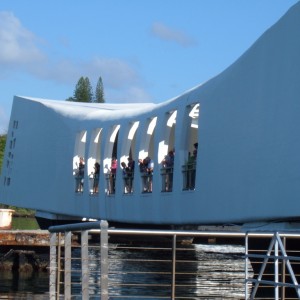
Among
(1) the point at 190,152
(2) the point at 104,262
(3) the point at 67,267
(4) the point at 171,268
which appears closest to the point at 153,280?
(1) the point at 190,152

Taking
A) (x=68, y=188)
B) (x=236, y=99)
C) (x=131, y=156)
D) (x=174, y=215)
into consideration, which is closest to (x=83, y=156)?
(x=68, y=188)

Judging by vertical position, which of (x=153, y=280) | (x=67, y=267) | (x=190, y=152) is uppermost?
(x=190, y=152)

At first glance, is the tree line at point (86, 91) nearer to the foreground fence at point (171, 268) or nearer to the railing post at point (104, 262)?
the foreground fence at point (171, 268)

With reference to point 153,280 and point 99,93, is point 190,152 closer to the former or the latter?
point 153,280

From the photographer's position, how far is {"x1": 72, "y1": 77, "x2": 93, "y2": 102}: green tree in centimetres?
13562

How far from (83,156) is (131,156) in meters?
4.09

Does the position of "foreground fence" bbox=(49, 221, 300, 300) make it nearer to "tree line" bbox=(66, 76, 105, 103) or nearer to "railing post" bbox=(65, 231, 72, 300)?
"railing post" bbox=(65, 231, 72, 300)

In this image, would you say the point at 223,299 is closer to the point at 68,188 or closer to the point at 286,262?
the point at 286,262

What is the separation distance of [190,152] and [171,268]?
10065 mm

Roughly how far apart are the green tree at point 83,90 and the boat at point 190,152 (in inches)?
3639

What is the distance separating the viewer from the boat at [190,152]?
21797mm

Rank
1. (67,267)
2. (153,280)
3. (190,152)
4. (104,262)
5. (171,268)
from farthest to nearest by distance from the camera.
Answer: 1. (190,152)
2. (153,280)
3. (171,268)
4. (67,267)
5. (104,262)

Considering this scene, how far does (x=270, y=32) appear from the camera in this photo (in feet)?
75.0

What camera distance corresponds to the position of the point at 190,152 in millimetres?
28250
